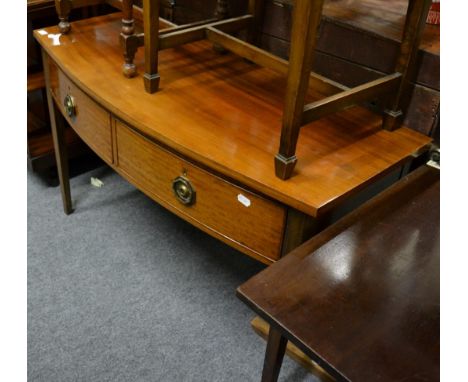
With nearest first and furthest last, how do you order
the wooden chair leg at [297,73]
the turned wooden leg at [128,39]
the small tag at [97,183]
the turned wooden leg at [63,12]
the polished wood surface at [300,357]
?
the wooden chair leg at [297,73]
the turned wooden leg at [128,39]
the polished wood surface at [300,357]
the turned wooden leg at [63,12]
the small tag at [97,183]

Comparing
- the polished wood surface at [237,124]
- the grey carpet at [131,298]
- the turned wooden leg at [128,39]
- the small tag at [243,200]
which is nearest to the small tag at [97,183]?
the grey carpet at [131,298]

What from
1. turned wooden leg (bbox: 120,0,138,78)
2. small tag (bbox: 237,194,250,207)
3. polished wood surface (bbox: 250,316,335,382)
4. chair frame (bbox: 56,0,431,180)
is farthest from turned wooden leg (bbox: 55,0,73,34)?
polished wood surface (bbox: 250,316,335,382)

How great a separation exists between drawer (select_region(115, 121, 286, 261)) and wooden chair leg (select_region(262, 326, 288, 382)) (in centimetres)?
14

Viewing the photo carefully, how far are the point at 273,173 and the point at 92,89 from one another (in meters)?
0.46

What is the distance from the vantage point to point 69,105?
4.13 feet

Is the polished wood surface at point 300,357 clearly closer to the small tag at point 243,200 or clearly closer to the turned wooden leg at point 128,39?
the small tag at point 243,200

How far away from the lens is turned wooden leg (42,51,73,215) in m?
1.42

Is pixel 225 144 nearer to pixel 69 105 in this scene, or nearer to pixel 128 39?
→ pixel 128 39

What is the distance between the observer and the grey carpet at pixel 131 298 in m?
1.25

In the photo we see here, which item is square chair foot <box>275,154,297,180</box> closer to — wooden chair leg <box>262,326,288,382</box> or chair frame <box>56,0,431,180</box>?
chair frame <box>56,0,431,180</box>

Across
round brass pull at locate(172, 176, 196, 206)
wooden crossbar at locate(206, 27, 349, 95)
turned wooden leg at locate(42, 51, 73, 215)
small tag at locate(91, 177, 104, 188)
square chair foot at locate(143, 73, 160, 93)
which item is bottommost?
small tag at locate(91, 177, 104, 188)

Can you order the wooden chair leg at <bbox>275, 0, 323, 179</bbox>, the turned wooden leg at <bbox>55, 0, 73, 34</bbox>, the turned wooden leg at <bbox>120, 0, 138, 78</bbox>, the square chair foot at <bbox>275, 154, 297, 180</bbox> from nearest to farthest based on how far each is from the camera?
the wooden chair leg at <bbox>275, 0, 323, 179</bbox> < the square chair foot at <bbox>275, 154, 297, 180</bbox> < the turned wooden leg at <bbox>120, 0, 138, 78</bbox> < the turned wooden leg at <bbox>55, 0, 73, 34</bbox>

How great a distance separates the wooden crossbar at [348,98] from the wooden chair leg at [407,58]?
0.02 metres

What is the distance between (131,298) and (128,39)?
69cm
